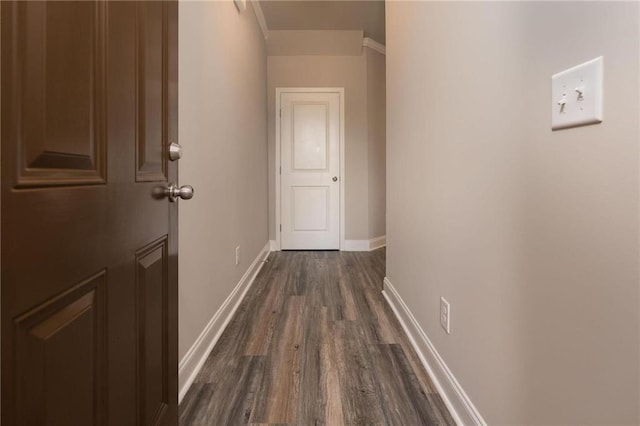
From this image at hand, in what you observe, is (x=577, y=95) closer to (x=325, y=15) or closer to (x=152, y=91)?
(x=152, y=91)

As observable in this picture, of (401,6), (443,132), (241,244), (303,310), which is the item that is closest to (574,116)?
(443,132)

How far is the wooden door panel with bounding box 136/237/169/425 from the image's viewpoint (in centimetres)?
80

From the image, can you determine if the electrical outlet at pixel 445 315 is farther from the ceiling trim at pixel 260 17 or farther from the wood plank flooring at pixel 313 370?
the ceiling trim at pixel 260 17

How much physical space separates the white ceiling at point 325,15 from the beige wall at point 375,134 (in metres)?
0.43

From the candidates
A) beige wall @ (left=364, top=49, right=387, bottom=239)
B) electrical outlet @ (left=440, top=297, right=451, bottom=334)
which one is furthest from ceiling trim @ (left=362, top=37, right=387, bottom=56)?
electrical outlet @ (left=440, top=297, right=451, bottom=334)

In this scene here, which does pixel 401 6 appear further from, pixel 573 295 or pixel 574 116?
pixel 573 295

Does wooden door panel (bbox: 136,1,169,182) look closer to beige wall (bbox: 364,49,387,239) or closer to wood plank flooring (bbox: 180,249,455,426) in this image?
wood plank flooring (bbox: 180,249,455,426)

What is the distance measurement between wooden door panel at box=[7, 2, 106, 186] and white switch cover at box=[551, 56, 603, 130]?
0.89 metres

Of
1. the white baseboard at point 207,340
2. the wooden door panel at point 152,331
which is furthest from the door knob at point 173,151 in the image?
the white baseboard at point 207,340

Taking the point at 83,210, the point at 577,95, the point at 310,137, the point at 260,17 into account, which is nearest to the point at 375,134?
the point at 310,137

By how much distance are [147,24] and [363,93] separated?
12.4 feet

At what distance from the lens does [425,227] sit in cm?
162

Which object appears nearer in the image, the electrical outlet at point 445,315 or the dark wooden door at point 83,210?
the dark wooden door at point 83,210

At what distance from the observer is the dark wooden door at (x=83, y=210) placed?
0.42 m
